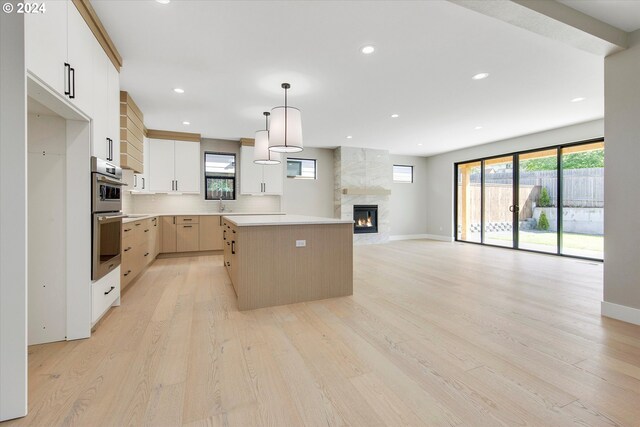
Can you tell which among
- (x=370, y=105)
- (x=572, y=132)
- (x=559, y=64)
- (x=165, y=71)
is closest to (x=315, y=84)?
(x=370, y=105)

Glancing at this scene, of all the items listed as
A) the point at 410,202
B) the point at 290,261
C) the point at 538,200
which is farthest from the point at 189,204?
the point at 538,200

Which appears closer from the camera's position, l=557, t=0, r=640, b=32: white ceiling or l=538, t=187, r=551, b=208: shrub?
l=557, t=0, r=640, b=32: white ceiling

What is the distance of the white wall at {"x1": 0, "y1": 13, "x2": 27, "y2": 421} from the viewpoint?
1.36m

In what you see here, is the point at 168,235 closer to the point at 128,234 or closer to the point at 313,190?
the point at 128,234

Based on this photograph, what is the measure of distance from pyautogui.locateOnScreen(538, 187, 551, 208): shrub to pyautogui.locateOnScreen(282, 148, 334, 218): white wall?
4.68 m

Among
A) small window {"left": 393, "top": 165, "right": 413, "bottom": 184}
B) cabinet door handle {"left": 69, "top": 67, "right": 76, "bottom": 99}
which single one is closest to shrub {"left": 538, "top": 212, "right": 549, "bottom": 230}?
small window {"left": 393, "top": 165, "right": 413, "bottom": 184}

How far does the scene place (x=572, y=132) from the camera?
5.51 m

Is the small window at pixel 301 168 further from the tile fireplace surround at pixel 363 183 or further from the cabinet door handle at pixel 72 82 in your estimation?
the cabinet door handle at pixel 72 82

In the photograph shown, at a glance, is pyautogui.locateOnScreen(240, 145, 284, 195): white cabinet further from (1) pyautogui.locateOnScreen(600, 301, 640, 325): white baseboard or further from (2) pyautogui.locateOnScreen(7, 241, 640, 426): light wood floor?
(1) pyautogui.locateOnScreen(600, 301, 640, 325): white baseboard

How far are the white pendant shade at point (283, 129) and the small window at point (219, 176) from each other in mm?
3694

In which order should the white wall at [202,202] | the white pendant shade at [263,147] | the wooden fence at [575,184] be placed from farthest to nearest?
the white wall at [202,202]
the wooden fence at [575,184]
the white pendant shade at [263,147]

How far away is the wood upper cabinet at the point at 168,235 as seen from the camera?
5531 mm

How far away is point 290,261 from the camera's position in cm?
303

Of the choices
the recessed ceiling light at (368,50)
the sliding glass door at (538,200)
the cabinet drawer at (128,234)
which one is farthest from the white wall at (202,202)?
the sliding glass door at (538,200)
